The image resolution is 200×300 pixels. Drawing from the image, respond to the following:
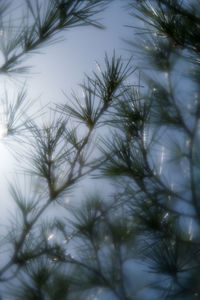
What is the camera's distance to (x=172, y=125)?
2.65 feet

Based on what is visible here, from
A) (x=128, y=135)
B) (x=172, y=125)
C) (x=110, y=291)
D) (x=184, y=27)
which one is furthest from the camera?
(x=172, y=125)

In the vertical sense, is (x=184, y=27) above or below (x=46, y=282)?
above

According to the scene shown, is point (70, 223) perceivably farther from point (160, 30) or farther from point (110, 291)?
point (160, 30)

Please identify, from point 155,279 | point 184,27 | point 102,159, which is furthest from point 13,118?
point 155,279

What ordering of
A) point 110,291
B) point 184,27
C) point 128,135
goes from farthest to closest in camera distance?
point 110,291
point 128,135
point 184,27

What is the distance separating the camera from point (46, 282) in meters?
0.65

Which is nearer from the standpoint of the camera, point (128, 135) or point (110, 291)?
point (128, 135)

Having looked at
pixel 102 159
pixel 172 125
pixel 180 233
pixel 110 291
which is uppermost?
pixel 172 125

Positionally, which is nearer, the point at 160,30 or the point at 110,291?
the point at 160,30

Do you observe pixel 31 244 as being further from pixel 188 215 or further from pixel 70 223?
pixel 188 215

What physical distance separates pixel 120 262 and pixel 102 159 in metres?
0.27

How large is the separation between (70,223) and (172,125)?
0.31 metres

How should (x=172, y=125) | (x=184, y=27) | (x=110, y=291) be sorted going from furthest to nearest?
1. (x=172, y=125)
2. (x=110, y=291)
3. (x=184, y=27)

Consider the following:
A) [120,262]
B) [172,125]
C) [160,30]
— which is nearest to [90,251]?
[120,262]
